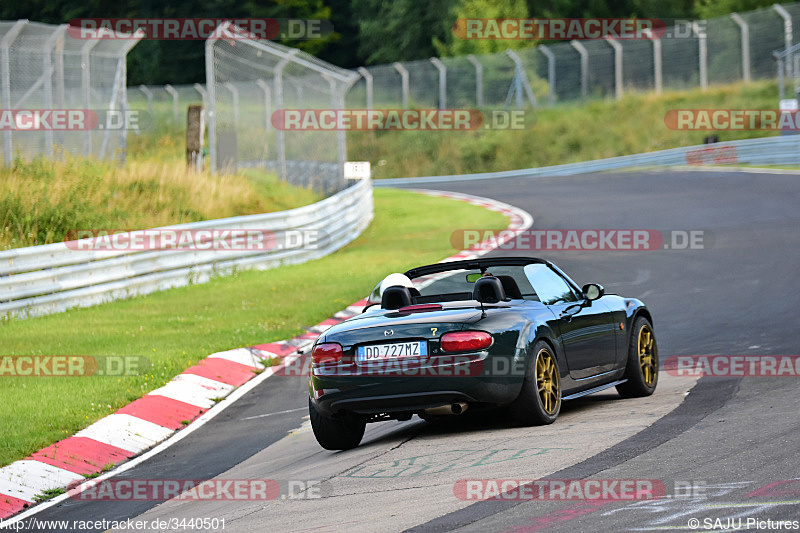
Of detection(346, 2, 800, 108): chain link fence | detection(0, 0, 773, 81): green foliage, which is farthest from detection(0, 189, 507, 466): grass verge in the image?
detection(0, 0, 773, 81): green foliage

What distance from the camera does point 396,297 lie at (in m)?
8.38

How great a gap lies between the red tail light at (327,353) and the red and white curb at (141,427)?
1.69 m

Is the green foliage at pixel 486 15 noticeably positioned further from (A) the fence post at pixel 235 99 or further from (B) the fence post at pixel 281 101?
(B) the fence post at pixel 281 101

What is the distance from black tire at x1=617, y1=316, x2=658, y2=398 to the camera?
30.7 ft

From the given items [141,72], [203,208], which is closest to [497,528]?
[203,208]

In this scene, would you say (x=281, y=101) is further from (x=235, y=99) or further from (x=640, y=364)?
(x=640, y=364)

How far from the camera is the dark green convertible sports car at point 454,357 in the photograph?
7684mm

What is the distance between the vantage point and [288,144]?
24.4 meters

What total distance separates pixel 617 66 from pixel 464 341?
4043 centimetres

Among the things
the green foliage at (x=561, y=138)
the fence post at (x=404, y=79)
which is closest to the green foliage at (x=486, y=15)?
the green foliage at (x=561, y=138)

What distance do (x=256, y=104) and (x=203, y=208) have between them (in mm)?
4934

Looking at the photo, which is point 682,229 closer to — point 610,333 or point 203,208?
point 203,208

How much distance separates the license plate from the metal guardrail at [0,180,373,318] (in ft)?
24.7

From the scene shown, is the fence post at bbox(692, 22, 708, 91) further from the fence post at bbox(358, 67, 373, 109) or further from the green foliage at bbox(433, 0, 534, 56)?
the green foliage at bbox(433, 0, 534, 56)
